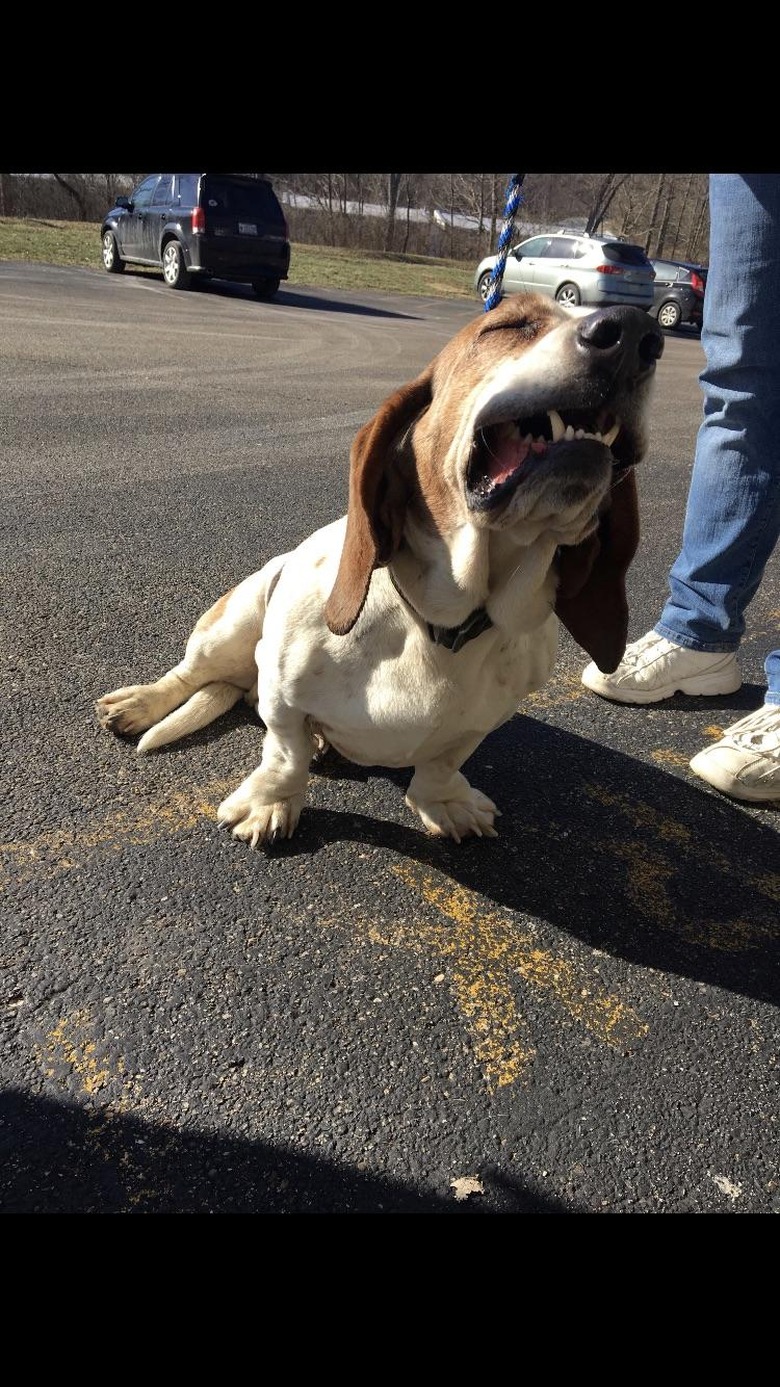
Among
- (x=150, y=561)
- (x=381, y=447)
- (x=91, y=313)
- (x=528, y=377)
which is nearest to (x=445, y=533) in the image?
(x=381, y=447)

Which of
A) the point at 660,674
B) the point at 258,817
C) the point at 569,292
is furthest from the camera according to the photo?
the point at 569,292

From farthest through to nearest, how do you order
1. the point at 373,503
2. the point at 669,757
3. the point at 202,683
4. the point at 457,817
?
the point at 669,757, the point at 202,683, the point at 457,817, the point at 373,503

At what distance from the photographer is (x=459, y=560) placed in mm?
1923

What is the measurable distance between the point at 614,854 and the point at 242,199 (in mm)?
15073

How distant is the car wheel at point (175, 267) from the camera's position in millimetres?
15312

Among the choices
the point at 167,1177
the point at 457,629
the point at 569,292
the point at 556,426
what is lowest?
the point at 167,1177

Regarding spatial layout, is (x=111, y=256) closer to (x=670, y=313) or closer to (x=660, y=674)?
(x=670, y=313)

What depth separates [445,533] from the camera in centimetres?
193

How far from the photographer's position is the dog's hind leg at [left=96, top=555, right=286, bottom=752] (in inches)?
103

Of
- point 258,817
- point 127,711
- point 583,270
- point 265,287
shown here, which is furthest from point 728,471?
point 583,270

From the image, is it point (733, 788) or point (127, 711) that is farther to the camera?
point (733, 788)

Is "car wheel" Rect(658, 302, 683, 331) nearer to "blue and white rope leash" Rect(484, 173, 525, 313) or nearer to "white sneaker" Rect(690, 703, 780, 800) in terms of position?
"white sneaker" Rect(690, 703, 780, 800)

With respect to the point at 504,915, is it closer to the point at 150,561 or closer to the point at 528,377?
the point at 528,377

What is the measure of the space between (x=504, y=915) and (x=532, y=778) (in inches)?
26.0
